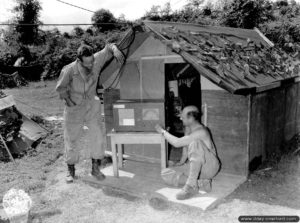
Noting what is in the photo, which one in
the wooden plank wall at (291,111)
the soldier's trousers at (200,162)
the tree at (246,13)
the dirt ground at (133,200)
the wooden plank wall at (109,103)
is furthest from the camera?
the tree at (246,13)

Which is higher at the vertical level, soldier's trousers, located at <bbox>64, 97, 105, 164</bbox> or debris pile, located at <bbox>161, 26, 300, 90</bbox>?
debris pile, located at <bbox>161, 26, 300, 90</bbox>

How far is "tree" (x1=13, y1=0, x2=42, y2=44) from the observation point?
107 feet

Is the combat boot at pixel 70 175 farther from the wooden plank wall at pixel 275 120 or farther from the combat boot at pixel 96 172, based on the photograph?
the wooden plank wall at pixel 275 120

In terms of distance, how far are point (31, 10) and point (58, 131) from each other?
29.0 metres

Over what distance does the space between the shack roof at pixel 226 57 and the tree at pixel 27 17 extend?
96.3 feet

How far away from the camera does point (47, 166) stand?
6973 millimetres

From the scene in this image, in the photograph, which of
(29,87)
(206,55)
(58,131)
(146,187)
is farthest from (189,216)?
(29,87)

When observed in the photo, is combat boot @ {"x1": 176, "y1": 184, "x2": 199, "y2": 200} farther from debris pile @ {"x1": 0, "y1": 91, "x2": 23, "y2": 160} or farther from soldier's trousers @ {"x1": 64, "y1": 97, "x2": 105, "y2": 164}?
debris pile @ {"x1": 0, "y1": 91, "x2": 23, "y2": 160}

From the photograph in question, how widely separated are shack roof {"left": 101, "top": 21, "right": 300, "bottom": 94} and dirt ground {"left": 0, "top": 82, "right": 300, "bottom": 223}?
4.97ft

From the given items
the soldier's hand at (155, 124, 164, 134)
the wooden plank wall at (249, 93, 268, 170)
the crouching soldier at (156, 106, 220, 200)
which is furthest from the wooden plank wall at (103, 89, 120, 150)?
the wooden plank wall at (249, 93, 268, 170)

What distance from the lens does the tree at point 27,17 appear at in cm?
3259

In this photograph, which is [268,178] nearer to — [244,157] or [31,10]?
[244,157]

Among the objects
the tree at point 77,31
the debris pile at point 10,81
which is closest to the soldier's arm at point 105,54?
the debris pile at point 10,81

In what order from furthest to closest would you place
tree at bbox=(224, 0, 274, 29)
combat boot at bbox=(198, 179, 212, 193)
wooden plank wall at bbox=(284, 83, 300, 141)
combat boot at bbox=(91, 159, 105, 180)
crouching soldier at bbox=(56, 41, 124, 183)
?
tree at bbox=(224, 0, 274, 29)
wooden plank wall at bbox=(284, 83, 300, 141)
combat boot at bbox=(91, 159, 105, 180)
crouching soldier at bbox=(56, 41, 124, 183)
combat boot at bbox=(198, 179, 212, 193)
